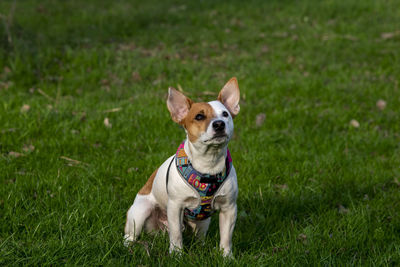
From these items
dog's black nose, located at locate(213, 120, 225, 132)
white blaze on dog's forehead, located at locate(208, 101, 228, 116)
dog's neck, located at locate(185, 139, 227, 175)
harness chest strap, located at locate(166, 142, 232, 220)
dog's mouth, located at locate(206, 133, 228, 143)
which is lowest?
harness chest strap, located at locate(166, 142, 232, 220)

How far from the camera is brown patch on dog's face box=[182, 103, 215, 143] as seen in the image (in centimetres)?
327

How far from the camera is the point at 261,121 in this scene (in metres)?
6.58

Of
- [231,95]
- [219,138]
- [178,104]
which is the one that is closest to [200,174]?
[219,138]

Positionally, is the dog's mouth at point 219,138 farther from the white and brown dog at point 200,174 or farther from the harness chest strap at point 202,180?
the harness chest strap at point 202,180

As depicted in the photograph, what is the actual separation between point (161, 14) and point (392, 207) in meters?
9.74

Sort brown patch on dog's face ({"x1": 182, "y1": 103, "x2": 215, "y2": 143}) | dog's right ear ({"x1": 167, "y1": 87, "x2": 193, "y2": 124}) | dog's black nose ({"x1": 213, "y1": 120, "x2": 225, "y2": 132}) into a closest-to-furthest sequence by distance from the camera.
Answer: dog's black nose ({"x1": 213, "y1": 120, "x2": 225, "y2": 132})
brown patch on dog's face ({"x1": 182, "y1": 103, "x2": 215, "y2": 143})
dog's right ear ({"x1": 167, "y1": 87, "x2": 193, "y2": 124})

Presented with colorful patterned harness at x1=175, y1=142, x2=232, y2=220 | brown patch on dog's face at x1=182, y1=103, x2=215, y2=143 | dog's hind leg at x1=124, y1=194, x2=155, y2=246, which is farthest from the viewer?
dog's hind leg at x1=124, y1=194, x2=155, y2=246

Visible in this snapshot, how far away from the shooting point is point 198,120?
3.32 metres

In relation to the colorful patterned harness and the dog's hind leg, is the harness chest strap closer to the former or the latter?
the colorful patterned harness

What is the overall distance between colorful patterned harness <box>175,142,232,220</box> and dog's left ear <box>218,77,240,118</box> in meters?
0.48

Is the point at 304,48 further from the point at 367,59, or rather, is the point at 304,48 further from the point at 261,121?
the point at 261,121

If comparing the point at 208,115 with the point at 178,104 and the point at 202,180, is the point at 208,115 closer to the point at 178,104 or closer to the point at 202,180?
the point at 178,104

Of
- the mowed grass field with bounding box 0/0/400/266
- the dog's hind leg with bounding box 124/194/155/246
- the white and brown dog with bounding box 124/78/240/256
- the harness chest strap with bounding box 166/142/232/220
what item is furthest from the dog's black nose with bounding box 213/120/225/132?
the dog's hind leg with bounding box 124/194/155/246

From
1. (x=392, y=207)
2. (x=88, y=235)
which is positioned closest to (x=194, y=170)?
(x=88, y=235)
